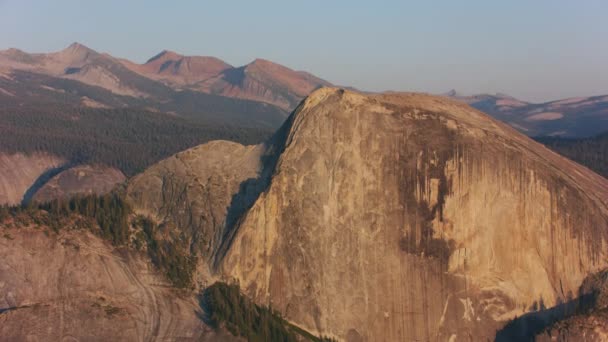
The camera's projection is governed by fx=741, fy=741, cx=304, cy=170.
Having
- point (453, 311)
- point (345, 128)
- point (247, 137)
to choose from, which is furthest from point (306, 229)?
point (247, 137)

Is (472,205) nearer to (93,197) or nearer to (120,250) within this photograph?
(120,250)

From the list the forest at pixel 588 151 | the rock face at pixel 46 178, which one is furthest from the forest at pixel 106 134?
the forest at pixel 588 151

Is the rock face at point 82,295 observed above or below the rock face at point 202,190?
below

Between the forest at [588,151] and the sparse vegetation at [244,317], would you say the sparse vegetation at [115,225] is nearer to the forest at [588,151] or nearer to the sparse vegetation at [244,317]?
the sparse vegetation at [244,317]

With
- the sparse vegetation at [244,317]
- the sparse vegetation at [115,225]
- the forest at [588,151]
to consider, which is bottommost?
the sparse vegetation at [244,317]

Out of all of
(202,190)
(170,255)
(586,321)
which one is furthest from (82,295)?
(586,321)

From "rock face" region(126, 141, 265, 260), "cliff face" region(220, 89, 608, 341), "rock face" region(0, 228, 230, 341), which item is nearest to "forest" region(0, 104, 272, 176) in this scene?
"rock face" region(126, 141, 265, 260)

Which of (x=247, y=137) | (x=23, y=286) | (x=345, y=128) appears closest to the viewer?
(x=23, y=286)
